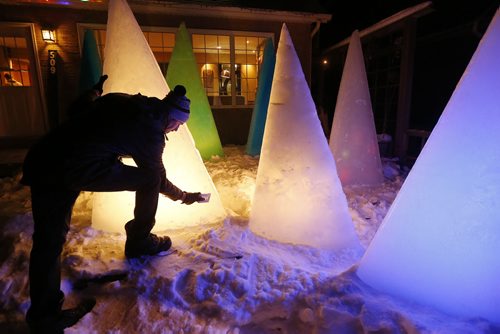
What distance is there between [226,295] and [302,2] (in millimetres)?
9781

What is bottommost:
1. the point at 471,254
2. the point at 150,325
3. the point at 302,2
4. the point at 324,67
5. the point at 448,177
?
the point at 150,325

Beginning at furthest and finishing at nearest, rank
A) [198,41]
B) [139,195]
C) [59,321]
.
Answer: [198,41], [139,195], [59,321]

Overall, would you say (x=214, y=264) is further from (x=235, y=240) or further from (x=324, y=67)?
(x=324, y=67)

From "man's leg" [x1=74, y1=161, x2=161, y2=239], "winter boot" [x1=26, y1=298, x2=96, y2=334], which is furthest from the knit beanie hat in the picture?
"winter boot" [x1=26, y1=298, x2=96, y2=334]

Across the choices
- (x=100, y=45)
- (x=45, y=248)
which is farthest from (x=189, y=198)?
(x=100, y=45)

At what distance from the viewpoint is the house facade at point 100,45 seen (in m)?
7.50

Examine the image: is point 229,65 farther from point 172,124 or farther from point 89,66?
point 172,124

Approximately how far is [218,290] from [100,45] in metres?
8.30

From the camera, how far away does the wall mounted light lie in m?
7.49

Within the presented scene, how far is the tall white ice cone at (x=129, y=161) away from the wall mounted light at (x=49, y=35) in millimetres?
5927

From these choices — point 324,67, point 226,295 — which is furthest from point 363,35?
point 226,295

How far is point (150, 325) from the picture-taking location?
1794 mm

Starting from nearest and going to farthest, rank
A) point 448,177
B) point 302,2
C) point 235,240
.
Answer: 1. point 448,177
2. point 235,240
3. point 302,2

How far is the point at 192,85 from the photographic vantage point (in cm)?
637
